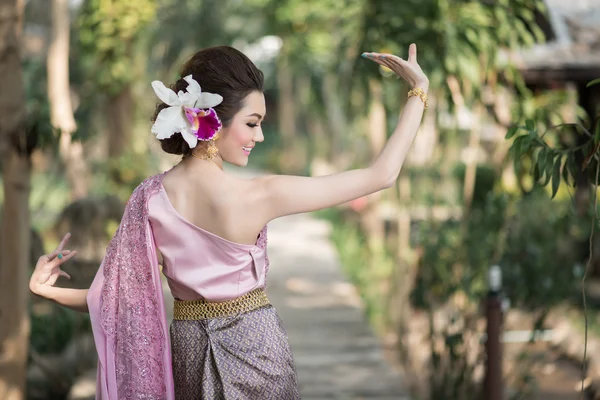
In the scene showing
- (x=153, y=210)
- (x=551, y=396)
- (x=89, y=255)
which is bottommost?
(x=551, y=396)

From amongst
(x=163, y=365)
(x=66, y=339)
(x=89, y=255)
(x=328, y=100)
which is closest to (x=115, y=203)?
(x=89, y=255)

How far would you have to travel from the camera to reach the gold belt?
2.36 m

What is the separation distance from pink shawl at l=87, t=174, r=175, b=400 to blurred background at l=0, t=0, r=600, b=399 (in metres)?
0.52

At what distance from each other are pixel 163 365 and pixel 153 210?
0.40m

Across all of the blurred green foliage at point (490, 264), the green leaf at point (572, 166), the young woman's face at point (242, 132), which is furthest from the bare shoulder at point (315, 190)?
the blurred green foliage at point (490, 264)

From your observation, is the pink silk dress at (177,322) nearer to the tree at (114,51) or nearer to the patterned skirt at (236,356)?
the patterned skirt at (236,356)

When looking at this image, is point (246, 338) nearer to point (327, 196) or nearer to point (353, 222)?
point (327, 196)

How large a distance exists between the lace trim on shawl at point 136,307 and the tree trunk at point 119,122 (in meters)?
11.3

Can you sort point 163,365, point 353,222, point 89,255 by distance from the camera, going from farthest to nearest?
point 353,222 < point 89,255 < point 163,365

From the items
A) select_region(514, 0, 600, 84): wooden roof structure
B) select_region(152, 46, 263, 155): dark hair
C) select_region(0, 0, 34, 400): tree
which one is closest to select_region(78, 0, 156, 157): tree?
select_region(514, 0, 600, 84): wooden roof structure

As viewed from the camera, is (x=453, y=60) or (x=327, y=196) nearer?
(x=327, y=196)

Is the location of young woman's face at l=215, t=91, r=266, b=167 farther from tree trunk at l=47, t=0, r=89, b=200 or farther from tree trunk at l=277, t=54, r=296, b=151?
tree trunk at l=277, t=54, r=296, b=151

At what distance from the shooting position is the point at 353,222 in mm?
16594

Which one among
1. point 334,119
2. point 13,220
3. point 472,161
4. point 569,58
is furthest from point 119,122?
point 334,119
